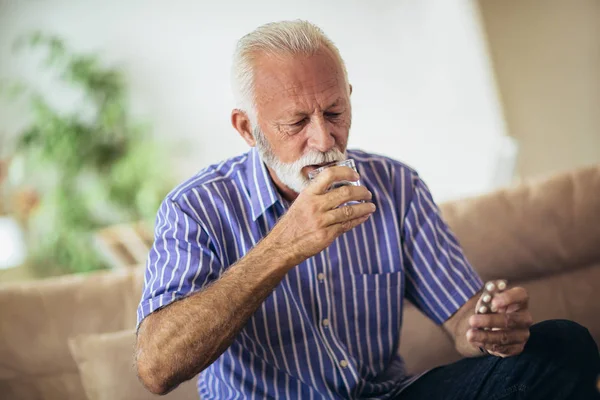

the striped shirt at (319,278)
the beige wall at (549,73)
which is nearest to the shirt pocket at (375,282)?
the striped shirt at (319,278)

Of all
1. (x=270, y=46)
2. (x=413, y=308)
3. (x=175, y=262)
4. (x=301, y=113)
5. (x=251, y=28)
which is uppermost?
(x=251, y=28)

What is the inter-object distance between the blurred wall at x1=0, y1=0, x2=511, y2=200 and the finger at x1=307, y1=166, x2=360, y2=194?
2.96 m

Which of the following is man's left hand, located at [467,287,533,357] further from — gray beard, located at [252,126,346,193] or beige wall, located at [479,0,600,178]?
beige wall, located at [479,0,600,178]

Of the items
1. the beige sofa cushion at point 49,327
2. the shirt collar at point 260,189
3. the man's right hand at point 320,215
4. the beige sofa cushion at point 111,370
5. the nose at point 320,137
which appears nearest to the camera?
the man's right hand at point 320,215

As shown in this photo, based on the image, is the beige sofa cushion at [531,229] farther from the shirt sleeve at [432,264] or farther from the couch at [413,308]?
the shirt sleeve at [432,264]

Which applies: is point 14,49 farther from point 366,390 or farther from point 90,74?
point 366,390

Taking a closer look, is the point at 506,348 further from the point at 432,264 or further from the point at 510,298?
the point at 432,264

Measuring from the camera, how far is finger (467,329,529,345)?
130 centimetres

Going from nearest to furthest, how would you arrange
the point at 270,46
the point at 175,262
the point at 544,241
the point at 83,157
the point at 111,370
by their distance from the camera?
the point at 175,262
the point at 270,46
the point at 111,370
the point at 544,241
the point at 83,157

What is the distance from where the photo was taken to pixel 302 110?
1408 millimetres

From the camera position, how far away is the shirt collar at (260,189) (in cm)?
149

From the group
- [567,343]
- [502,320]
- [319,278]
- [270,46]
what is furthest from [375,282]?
[270,46]

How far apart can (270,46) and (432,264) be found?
2.12 ft

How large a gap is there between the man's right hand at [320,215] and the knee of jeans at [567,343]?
458 millimetres
